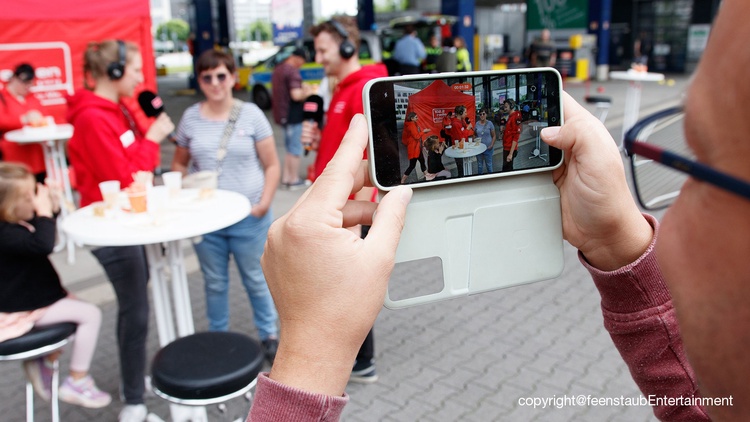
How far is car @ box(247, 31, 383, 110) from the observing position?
1517 centimetres

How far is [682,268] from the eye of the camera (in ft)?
2.01

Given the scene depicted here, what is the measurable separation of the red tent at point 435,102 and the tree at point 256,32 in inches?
2549

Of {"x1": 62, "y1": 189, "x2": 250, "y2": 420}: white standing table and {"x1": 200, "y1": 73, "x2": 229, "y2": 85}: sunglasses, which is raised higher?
{"x1": 200, "y1": 73, "x2": 229, "y2": 85}: sunglasses

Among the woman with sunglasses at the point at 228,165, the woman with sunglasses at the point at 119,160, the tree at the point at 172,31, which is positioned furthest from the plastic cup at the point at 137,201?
Result: the tree at the point at 172,31

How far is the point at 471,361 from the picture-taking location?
3.84 m

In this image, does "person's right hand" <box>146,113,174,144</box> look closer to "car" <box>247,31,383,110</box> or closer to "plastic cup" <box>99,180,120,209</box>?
"plastic cup" <box>99,180,120,209</box>

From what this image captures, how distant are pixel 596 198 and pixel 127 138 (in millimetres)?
2815

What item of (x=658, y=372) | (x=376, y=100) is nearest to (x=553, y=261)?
(x=658, y=372)

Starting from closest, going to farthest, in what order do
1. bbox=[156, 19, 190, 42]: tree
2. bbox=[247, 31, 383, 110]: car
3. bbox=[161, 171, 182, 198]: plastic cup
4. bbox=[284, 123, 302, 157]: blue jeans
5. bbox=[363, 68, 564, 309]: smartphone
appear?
bbox=[363, 68, 564, 309]: smartphone < bbox=[161, 171, 182, 198]: plastic cup < bbox=[284, 123, 302, 157]: blue jeans < bbox=[247, 31, 383, 110]: car < bbox=[156, 19, 190, 42]: tree

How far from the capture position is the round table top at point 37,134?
18.1 feet

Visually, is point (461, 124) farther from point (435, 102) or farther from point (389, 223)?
point (389, 223)

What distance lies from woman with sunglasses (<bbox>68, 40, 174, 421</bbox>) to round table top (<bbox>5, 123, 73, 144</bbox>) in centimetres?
245

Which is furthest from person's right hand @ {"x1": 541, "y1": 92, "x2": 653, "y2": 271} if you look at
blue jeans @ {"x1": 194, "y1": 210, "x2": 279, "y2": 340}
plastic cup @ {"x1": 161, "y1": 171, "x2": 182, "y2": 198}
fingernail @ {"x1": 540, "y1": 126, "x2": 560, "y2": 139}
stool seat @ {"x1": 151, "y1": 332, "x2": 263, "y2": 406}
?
blue jeans @ {"x1": 194, "y1": 210, "x2": 279, "y2": 340}
